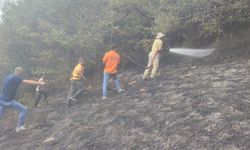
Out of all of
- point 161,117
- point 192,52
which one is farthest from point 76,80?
point 192,52

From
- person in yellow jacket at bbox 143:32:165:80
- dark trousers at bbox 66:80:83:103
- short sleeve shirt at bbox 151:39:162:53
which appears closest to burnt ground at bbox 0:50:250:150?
dark trousers at bbox 66:80:83:103

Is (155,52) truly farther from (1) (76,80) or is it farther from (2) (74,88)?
(2) (74,88)

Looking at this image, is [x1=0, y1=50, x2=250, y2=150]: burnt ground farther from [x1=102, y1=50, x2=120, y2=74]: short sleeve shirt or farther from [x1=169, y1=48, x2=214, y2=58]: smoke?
[x1=169, y1=48, x2=214, y2=58]: smoke

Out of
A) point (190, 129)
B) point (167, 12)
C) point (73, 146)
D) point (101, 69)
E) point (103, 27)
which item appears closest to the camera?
point (190, 129)

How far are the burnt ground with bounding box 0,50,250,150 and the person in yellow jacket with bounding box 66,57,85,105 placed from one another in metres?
0.38

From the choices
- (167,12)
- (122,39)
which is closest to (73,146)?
(167,12)

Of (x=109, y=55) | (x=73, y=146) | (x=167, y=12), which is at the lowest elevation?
(x=73, y=146)

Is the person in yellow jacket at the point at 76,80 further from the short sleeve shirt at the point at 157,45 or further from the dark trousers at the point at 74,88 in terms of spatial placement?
the short sleeve shirt at the point at 157,45

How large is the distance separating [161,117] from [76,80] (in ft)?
16.3

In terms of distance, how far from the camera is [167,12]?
1606 centimetres

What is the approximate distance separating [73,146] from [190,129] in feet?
9.93

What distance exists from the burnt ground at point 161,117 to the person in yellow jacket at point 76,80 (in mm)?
382

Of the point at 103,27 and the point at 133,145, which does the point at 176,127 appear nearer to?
the point at 133,145

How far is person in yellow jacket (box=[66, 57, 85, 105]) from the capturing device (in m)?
14.0
